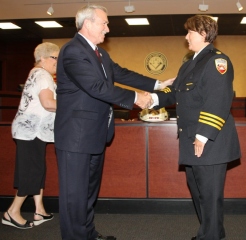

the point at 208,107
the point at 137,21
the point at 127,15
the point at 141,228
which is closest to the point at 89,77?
the point at 208,107

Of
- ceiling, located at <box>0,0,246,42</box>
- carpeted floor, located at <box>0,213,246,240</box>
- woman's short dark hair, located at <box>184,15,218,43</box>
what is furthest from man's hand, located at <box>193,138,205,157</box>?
ceiling, located at <box>0,0,246,42</box>

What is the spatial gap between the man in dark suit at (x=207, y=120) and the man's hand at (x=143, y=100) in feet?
0.71

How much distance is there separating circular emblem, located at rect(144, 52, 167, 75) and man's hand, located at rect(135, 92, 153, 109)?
8.67 metres

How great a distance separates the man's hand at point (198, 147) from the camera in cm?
237

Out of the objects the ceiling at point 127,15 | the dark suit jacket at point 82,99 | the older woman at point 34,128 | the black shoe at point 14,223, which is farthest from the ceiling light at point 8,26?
the dark suit jacket at point 82,99

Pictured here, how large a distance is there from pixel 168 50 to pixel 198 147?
905cm

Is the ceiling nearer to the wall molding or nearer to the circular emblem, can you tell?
the circular emblem

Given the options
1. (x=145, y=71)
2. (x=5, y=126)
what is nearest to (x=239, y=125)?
(x=5, y=126)

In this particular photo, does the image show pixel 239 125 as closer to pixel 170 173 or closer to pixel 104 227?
pixel 170 173

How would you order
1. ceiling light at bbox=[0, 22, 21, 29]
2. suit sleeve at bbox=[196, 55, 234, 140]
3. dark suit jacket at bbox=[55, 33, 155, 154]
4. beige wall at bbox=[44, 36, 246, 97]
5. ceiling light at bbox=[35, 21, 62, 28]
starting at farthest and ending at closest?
beige wall at bbox=[44, 36, 246, 97] → ceiling light at bbox=[0, 22, 21, 29] → ceiling light at bbox=[35, 21, 62, 28] → dark suit jacket at bbox=[55, 33, 155, 154] → suit sleeve at bbox=[196, 55, 234, 140]

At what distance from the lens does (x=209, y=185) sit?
8.04 feet

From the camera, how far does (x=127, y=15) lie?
8.58m

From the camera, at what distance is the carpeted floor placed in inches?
120

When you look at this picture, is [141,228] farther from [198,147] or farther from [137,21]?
[137,21]
